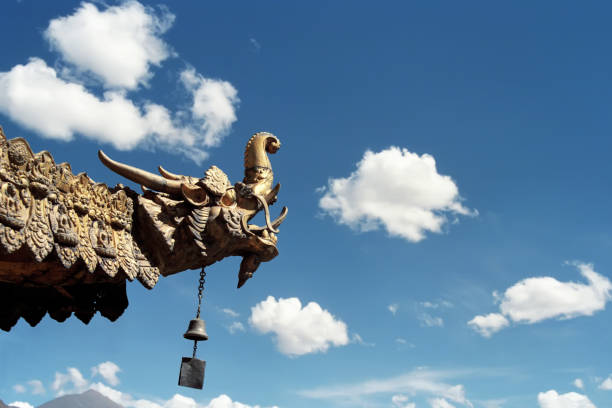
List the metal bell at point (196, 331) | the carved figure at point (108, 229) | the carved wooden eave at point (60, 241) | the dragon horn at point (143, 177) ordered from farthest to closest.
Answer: the metal bell at point (196, 331), the dragon horn at point (143, 177), the carved figure at point (108, 229), the carved wooden eave at point (60, 241)

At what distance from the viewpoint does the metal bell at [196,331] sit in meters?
7.63

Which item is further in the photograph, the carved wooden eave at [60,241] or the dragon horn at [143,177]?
the dragon horn at [143,177]

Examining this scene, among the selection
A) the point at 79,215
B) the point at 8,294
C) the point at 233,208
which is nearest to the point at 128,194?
the point at 79,215

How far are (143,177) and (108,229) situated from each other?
950mm

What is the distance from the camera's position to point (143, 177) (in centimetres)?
724

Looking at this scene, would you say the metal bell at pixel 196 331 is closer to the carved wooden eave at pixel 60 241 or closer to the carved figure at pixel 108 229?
the carved figure at pixel 108 229

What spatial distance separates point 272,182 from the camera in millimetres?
8719

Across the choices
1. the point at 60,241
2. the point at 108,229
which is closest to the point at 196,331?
the point at 108,229

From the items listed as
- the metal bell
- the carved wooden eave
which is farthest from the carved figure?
the metal bell

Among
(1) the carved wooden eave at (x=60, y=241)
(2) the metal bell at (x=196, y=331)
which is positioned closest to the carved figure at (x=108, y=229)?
(1) the carved wooden eave at (x=60, y=241)

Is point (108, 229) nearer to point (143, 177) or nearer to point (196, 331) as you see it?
point (143, 177)

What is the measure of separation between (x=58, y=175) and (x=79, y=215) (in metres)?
0.51

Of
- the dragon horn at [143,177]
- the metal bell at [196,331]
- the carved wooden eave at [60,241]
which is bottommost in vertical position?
the metal bell at [196,331]

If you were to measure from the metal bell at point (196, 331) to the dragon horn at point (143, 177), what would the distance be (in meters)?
1.80
